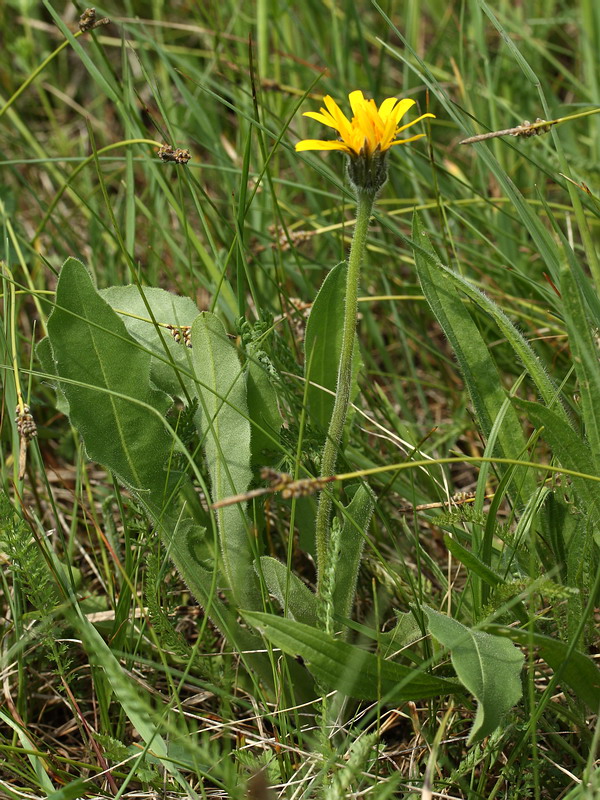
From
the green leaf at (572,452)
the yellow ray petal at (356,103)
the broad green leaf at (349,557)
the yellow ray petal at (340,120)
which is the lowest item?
the broad green leaf at (349,557)

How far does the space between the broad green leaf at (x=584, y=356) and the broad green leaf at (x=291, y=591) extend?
536 millimetres

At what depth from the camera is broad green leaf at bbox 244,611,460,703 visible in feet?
3.87

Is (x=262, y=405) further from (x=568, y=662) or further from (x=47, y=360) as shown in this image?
(x=568, y=662)

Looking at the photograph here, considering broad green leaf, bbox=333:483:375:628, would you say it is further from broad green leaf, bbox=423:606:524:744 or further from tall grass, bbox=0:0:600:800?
broad green leaf, bbox=423:606:524:744

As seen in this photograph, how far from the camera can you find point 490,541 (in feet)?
4.56

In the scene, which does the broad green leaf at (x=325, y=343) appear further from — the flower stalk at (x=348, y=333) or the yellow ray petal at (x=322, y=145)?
the yellow ray petal at (x=322, y=145)

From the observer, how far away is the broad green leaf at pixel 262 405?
155 centimetres

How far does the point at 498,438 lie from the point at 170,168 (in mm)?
1520

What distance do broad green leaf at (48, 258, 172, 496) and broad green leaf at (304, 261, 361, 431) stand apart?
302mm

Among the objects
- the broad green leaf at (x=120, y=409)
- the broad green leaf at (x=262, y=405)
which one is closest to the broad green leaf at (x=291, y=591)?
the broad green leaf at (x=120, y=409)

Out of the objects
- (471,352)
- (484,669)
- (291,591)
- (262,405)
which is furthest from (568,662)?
(262,405)

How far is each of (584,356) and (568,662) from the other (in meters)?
0.47

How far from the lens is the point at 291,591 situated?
55.3 inches

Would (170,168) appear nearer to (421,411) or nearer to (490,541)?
(421,411)
